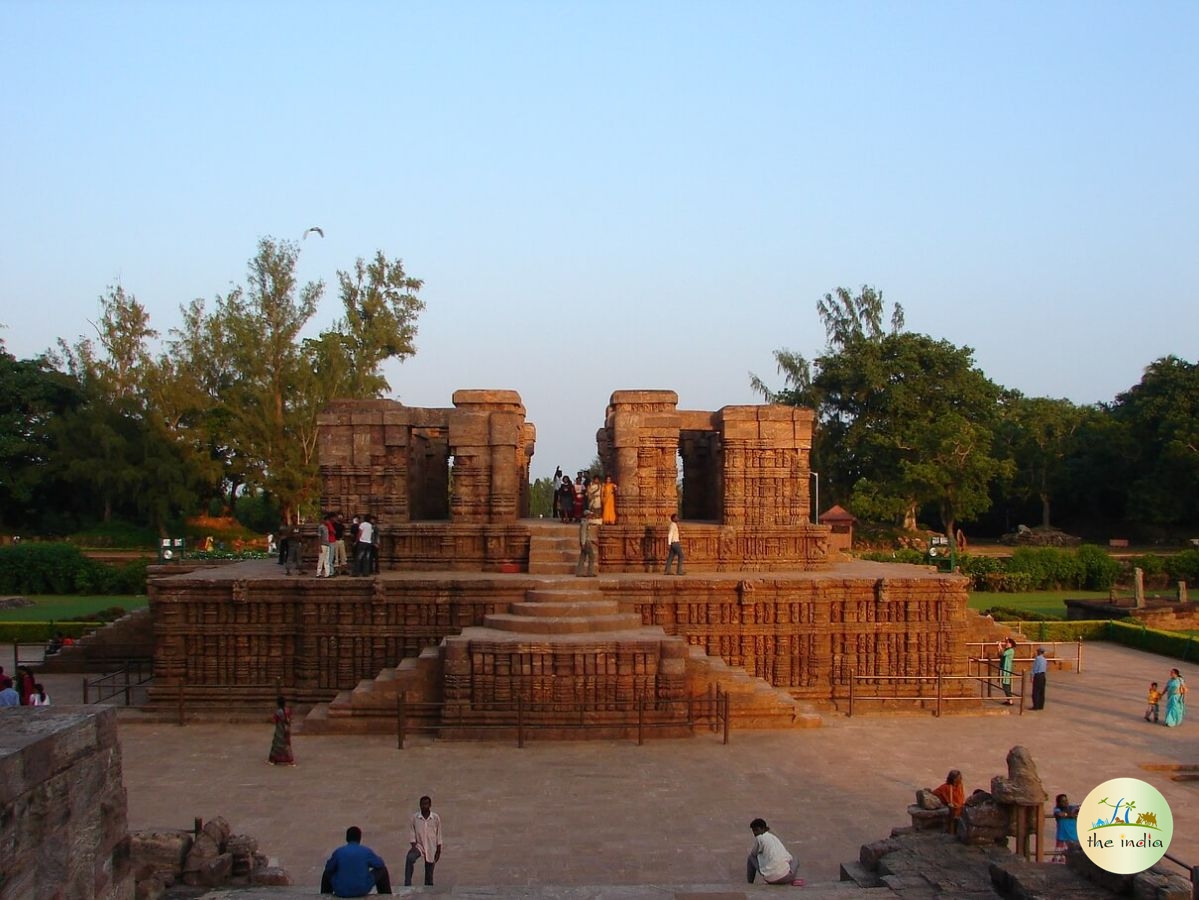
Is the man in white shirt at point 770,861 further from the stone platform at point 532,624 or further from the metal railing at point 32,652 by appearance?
the metal railing at point 32,652

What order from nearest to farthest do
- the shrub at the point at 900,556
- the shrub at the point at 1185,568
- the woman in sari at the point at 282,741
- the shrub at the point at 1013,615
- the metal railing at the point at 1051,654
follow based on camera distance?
the woman in sari at the point at 282,741 → the metal railing at the point at 1051,654 → the shrub at the point at 1013,615 → the shrub at the point at 1185,568 → the shrub at the point at 900,556

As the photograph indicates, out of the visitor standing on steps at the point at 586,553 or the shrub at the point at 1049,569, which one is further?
the shrub at the point at 1049,569

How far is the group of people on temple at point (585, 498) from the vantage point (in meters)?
15.2

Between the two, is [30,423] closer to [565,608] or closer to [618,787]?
[565,608]

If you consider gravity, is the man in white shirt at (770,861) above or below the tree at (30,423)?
below

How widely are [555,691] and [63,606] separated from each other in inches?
791

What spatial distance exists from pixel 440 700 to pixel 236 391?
24.2 meters

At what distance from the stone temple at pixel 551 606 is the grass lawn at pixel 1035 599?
11.6 m

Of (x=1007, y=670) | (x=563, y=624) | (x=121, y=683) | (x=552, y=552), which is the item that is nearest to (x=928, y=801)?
(x=563, y=624)

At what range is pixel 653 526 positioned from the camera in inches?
592

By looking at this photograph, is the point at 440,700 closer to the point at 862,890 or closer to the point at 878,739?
the point at 878,739

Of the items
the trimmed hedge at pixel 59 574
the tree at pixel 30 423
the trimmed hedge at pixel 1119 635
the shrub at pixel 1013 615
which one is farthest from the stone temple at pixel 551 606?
the tree at pixel 30 423

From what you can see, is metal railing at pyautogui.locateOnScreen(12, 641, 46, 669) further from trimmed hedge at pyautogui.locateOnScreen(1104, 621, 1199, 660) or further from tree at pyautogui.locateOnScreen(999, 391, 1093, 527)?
tree at pyautogui.locateOnScreen(999, 391, 1093, 527)

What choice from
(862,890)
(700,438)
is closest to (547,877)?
(862,890)
